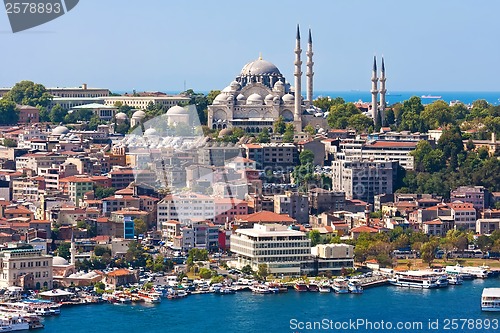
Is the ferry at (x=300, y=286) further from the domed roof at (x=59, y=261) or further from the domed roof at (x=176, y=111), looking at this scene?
the domed roof at (x=176, y=111)

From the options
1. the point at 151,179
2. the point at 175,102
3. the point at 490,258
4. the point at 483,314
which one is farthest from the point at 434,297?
the point at 175,102

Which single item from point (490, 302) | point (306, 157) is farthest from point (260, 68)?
point (490, 302)

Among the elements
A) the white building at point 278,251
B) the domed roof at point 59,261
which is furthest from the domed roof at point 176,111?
the domed roof at point 59,261

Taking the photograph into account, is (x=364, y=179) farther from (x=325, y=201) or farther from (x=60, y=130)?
(x=60, y=130)

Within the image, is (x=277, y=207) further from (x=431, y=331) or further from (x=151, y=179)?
(x=431, y=331)

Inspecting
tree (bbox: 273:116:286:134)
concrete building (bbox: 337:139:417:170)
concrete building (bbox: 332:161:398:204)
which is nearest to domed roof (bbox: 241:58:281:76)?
tree (bbox: 273:116:286:134)

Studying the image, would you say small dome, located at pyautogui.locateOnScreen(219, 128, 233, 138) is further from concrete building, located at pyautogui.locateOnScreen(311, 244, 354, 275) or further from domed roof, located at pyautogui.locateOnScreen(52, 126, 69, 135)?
concrete building, located at pyautogui.locateOnScreen(311, 244, 354, 275)
